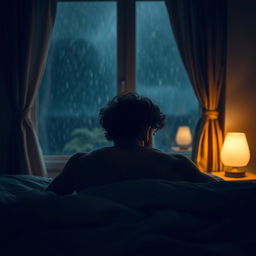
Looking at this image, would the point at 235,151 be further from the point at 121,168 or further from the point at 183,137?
the point at 121,168

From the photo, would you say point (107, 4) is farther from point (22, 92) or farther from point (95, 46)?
point (22, 92)

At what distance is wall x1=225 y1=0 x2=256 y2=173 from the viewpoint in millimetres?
3105

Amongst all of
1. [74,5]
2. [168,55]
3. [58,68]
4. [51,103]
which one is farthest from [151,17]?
[51,103]

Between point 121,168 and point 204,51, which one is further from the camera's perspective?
point 204,51

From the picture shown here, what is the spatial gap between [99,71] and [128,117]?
1938 millimetres

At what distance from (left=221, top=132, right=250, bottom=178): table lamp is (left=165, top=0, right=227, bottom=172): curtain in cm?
26

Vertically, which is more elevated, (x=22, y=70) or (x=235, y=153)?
(x=22, y=70)

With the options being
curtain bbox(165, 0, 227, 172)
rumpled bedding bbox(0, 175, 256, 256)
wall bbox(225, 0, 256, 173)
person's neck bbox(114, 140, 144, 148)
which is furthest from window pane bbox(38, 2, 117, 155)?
rumpled bedding bbox(0, 175, 256, 256)

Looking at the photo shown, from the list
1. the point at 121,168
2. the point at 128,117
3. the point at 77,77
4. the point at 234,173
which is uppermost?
the point at 77,77

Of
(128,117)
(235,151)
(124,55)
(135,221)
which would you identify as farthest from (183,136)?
(135,221)

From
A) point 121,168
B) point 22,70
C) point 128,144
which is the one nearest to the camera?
point 121,168

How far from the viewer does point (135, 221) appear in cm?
97

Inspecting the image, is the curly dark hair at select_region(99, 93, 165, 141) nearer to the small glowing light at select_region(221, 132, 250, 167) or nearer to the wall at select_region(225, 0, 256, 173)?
the small glowing light at select_region(221, 132, 250, 167)

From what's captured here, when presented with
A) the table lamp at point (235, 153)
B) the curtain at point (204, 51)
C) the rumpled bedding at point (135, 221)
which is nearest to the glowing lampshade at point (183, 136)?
the curtain at point (204, 51)
